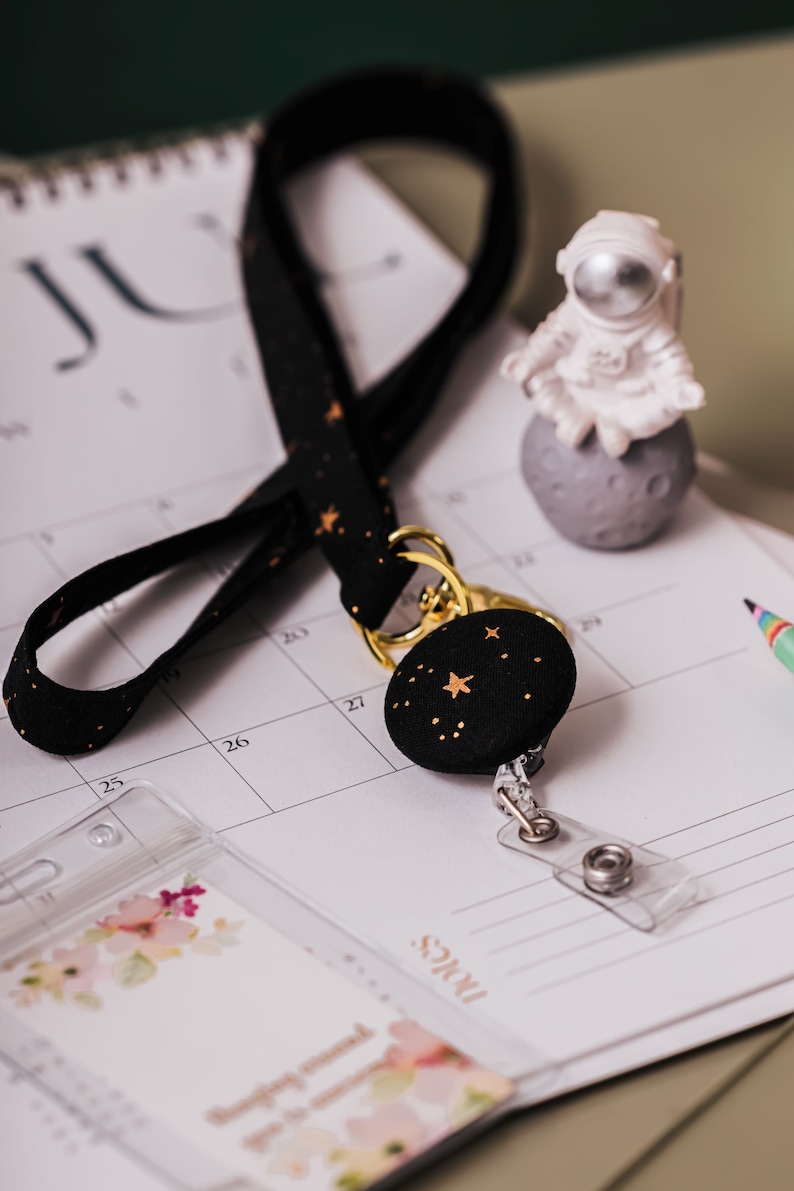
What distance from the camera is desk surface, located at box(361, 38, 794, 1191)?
1.49 ft

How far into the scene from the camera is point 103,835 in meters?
0.54

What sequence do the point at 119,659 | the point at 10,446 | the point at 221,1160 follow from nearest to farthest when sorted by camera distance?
1. the point at 221,1160
2. the point at 119,659
3. the point at 10,446

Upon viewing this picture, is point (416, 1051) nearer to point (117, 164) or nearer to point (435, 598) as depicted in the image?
point (435, 598)

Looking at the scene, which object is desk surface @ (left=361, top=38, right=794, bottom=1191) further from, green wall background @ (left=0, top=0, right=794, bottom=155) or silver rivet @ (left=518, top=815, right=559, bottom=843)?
green wall background @ (left=0, top=0, right=794, bottom=155)

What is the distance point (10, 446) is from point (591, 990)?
51 centimetres

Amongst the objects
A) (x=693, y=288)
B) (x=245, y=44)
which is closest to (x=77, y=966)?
(x=693, y=288)

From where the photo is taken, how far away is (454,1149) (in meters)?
0.45

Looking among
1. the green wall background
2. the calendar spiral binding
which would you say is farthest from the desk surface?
the green wall background

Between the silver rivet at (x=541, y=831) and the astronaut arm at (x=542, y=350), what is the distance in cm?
24

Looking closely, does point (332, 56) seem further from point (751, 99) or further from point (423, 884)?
point (423, 884)

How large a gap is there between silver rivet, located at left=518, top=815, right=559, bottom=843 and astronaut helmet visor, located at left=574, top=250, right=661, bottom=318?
0.83ft

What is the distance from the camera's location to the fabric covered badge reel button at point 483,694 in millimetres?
543

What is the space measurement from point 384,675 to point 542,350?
0.19 meters

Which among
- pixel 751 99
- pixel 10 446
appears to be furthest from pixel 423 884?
pixel 751 99
